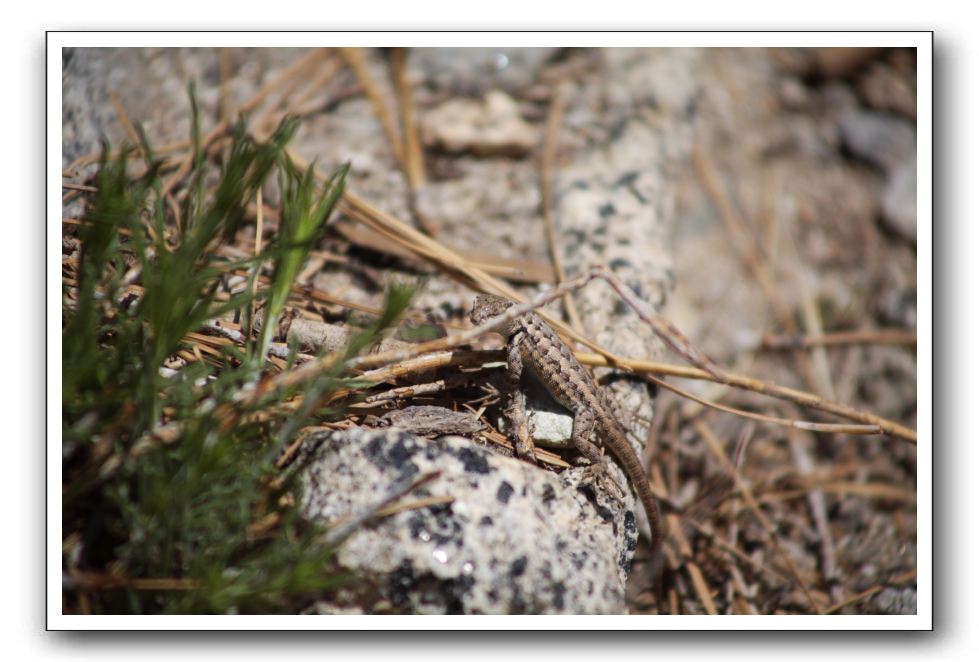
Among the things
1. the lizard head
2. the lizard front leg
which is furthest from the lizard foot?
the lizard head

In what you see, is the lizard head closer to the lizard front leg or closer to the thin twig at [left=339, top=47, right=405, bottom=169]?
the lizard front leg

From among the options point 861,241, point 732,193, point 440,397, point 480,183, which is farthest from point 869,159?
point 440,397

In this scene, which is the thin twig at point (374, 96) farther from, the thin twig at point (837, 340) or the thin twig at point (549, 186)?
the thin twig at point (837, 340)

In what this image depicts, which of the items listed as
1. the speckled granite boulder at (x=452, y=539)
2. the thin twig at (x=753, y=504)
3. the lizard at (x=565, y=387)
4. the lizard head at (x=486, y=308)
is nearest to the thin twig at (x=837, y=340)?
the thin twig at (x=753, y=504)

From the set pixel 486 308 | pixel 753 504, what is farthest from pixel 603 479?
pixel 753 504

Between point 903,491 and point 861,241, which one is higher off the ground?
point 861,241

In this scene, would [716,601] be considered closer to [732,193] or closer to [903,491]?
[903,491]
